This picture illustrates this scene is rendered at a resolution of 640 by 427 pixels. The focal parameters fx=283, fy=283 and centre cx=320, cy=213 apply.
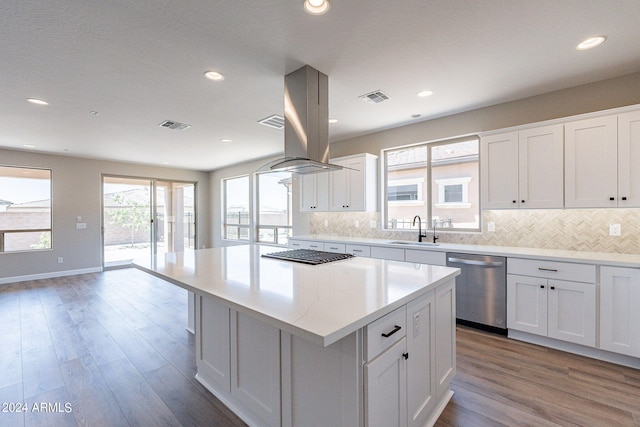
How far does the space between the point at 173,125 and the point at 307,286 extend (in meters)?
3.65

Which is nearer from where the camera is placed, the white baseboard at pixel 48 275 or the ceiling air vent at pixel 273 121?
the ceiling air vent at pixel 273 121

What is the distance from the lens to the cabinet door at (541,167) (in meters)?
2.81

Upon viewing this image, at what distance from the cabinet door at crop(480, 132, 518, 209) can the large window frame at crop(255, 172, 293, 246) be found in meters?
3.72

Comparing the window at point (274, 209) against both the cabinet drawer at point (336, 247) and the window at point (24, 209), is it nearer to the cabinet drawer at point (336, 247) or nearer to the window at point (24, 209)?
the cabinet drawer at point (336, 247)

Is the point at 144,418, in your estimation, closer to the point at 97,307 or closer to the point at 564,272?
the point at 97,307

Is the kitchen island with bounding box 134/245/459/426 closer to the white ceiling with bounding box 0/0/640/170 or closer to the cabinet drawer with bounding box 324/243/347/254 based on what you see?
the white ceiling with bounding box 0/0/640/170

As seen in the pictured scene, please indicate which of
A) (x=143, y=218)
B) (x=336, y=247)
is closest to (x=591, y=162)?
(x=336, y=247)

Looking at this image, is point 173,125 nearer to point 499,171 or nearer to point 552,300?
point 499,171

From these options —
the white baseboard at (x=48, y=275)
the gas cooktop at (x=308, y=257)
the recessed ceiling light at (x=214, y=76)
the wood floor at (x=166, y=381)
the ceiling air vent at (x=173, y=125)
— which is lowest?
the wood floor at (x=166, y=381)

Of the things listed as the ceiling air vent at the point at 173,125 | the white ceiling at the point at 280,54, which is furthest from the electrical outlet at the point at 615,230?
the ceiling air vent at the point at 173,125

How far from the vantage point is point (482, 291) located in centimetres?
304

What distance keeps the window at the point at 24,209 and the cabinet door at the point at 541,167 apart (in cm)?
826

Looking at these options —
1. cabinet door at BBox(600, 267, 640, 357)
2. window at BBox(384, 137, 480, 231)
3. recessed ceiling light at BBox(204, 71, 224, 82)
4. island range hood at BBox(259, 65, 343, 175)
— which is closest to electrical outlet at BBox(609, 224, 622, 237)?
cabinet door at BBox(600, 267, 640, 357)

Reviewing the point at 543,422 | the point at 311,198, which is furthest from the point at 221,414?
the point at 311,198
